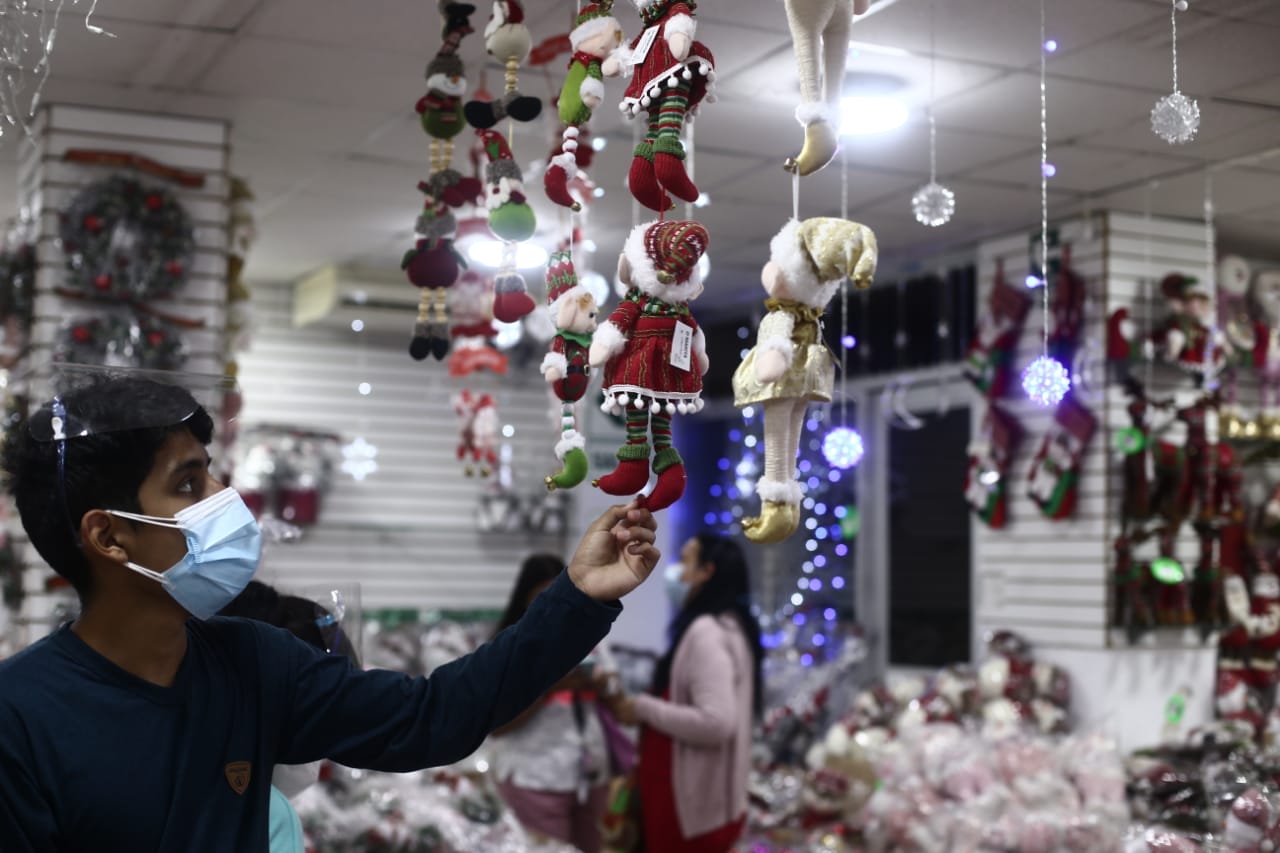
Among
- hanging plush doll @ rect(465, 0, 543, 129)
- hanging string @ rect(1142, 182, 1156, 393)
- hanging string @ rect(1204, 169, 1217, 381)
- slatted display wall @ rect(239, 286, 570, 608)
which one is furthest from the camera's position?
slatted display wall @ rect(239, 286, 570, 608)

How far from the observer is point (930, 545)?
306 inches

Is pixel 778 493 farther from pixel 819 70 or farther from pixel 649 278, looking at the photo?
pixel 819 70

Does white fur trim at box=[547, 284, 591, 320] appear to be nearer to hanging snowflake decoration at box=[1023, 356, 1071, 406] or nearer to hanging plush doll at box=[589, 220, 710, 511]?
hanging plush doll at box=[589, 220, 710, 511]

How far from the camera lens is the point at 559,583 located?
1.86 metres

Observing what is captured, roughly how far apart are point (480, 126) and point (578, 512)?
633 cm

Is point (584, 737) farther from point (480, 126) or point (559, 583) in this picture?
point (559, 583)

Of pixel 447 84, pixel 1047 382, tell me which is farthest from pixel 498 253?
pixel 1047 382

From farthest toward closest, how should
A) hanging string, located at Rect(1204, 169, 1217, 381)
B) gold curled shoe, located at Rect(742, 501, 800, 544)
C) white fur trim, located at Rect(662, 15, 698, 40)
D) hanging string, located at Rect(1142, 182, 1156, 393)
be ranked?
hanging string, located at Rect(1142, 182, 1156, 393) → hanging string, located at Rect(1204, 169, 1217, 381) → gold curled shoe, located at Rect(742, 501, 800, 544) → white fur trim, located at Rect(662, 15, 698, 40)

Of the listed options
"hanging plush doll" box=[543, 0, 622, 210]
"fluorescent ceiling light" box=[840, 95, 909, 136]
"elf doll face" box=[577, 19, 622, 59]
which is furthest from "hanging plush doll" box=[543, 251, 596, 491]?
"fluorescent ceiling light" box=[840, 95, 909, 136]

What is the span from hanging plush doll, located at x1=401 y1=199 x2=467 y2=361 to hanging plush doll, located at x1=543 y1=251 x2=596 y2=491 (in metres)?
0.87

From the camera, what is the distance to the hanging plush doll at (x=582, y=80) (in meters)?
2.25

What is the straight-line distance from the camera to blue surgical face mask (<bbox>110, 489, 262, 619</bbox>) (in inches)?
70.4

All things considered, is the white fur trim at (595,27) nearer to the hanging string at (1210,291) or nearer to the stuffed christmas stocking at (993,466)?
the hanging string at (1210,291)

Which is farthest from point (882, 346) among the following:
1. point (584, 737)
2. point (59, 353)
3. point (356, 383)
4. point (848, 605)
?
point (59, 353)
